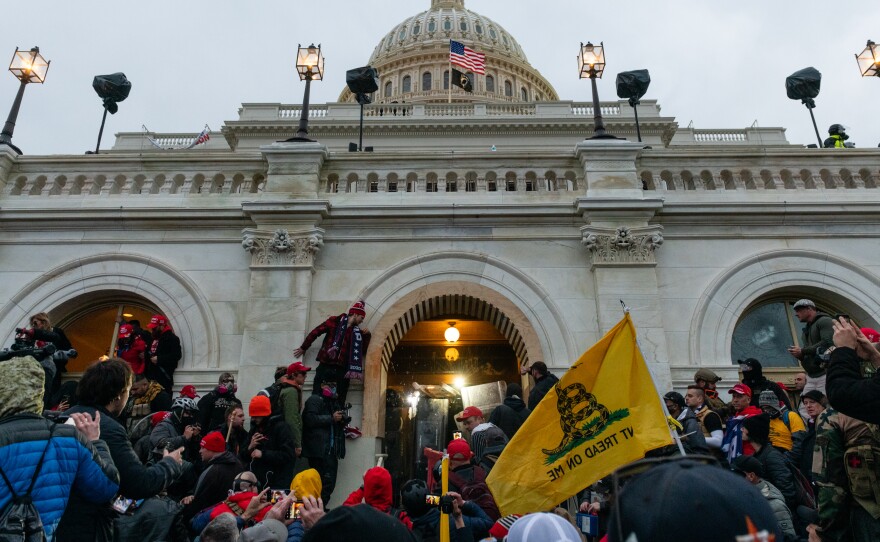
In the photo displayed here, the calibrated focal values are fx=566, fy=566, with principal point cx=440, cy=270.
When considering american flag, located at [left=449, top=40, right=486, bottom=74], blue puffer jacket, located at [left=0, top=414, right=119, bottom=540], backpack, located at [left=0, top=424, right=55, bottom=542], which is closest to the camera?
backpack, located at [left=0, top=424, right=55, bottom=542]

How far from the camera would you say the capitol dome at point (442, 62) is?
73438mm

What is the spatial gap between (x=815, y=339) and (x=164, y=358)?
34.6 feet

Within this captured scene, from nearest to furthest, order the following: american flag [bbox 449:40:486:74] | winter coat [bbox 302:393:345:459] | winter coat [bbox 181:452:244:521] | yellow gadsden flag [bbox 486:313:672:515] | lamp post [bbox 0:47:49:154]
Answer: yellow gadsden flag [bbox 486:313:672:515] < winter coat [bbox 181:452:244:521] < winter coat [bbox 302:393:345:459] < lamp post [bbox 0:47:49:154] < american flag [bbox 449:40:486:74]

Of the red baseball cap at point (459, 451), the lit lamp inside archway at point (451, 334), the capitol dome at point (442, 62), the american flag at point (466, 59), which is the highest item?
the capitol dome at point (442, 62)

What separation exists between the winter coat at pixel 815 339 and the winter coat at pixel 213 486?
750cm

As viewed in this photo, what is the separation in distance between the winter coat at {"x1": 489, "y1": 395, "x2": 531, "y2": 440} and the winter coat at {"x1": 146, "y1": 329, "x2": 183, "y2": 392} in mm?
5926

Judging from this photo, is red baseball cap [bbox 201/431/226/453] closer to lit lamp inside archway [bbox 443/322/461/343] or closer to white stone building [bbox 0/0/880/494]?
white stone building [bbox 0/0/880/494]

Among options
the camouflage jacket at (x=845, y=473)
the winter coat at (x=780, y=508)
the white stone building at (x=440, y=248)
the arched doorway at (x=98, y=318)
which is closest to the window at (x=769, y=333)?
the white stone building at (x=440, y=248)

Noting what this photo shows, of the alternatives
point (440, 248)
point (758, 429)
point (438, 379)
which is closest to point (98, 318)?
point (440, 248)

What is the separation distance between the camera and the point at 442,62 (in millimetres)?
74000

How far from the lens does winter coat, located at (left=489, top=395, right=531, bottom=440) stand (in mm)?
8258

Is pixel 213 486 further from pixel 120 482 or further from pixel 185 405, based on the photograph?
pixel 185 405

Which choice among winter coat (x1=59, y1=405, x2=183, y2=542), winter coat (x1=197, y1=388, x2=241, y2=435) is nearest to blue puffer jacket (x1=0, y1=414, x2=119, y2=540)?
winter coat (x1=59, y1=405, x2=183, y2=542)

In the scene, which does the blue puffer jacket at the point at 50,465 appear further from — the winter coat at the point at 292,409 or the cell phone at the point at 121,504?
the winter coat at the point at 292,409
